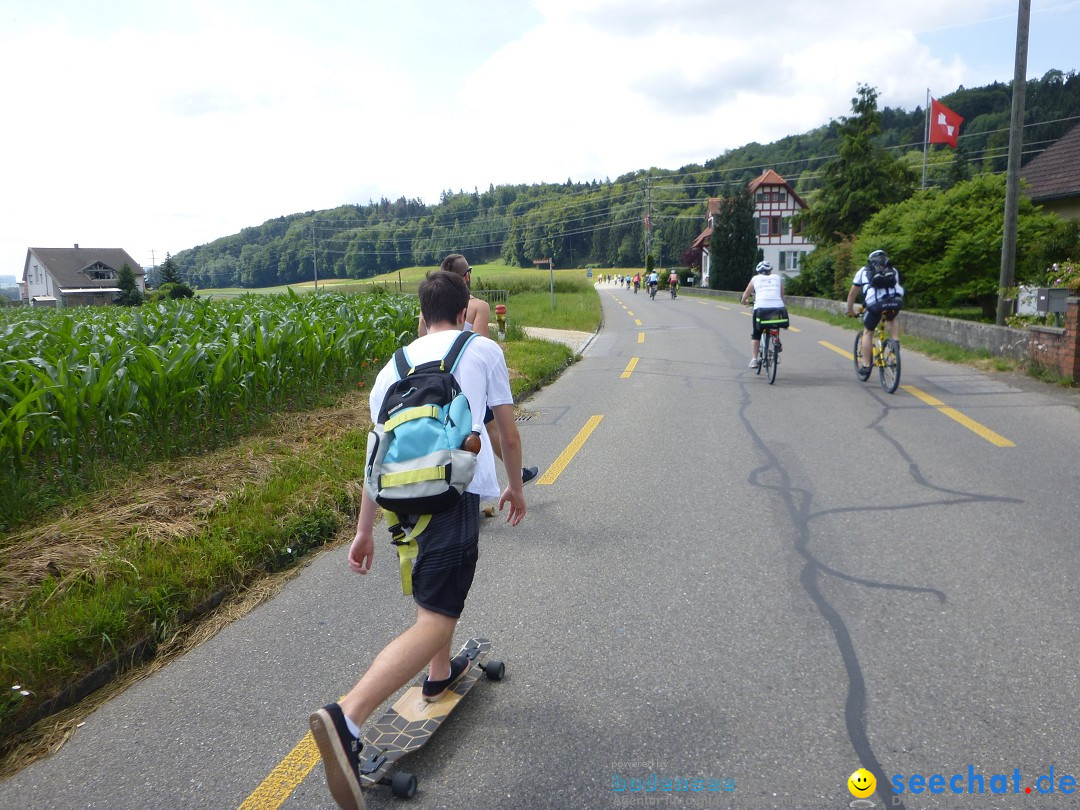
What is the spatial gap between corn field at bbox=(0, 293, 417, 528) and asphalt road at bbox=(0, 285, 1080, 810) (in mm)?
2408

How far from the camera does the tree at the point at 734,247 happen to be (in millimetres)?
55656

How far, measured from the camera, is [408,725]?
2.87m

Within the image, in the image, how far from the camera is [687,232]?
111 metres

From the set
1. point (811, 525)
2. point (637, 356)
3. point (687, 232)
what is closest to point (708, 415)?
point (811, 525)

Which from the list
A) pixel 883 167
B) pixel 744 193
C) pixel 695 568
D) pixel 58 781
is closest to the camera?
pixel 58 781

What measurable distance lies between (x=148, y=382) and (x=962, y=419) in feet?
27.0

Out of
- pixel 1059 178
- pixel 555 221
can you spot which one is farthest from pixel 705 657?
pixel 555 221

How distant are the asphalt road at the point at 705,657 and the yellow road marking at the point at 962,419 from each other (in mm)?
723

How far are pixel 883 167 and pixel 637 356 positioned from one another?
3255 centimetres

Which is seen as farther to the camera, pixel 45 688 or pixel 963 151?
pixel 963 151

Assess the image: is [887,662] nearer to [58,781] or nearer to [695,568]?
[695,568]

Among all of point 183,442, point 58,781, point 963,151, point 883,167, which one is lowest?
point 58,781

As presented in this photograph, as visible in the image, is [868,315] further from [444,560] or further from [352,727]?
[352,727]
